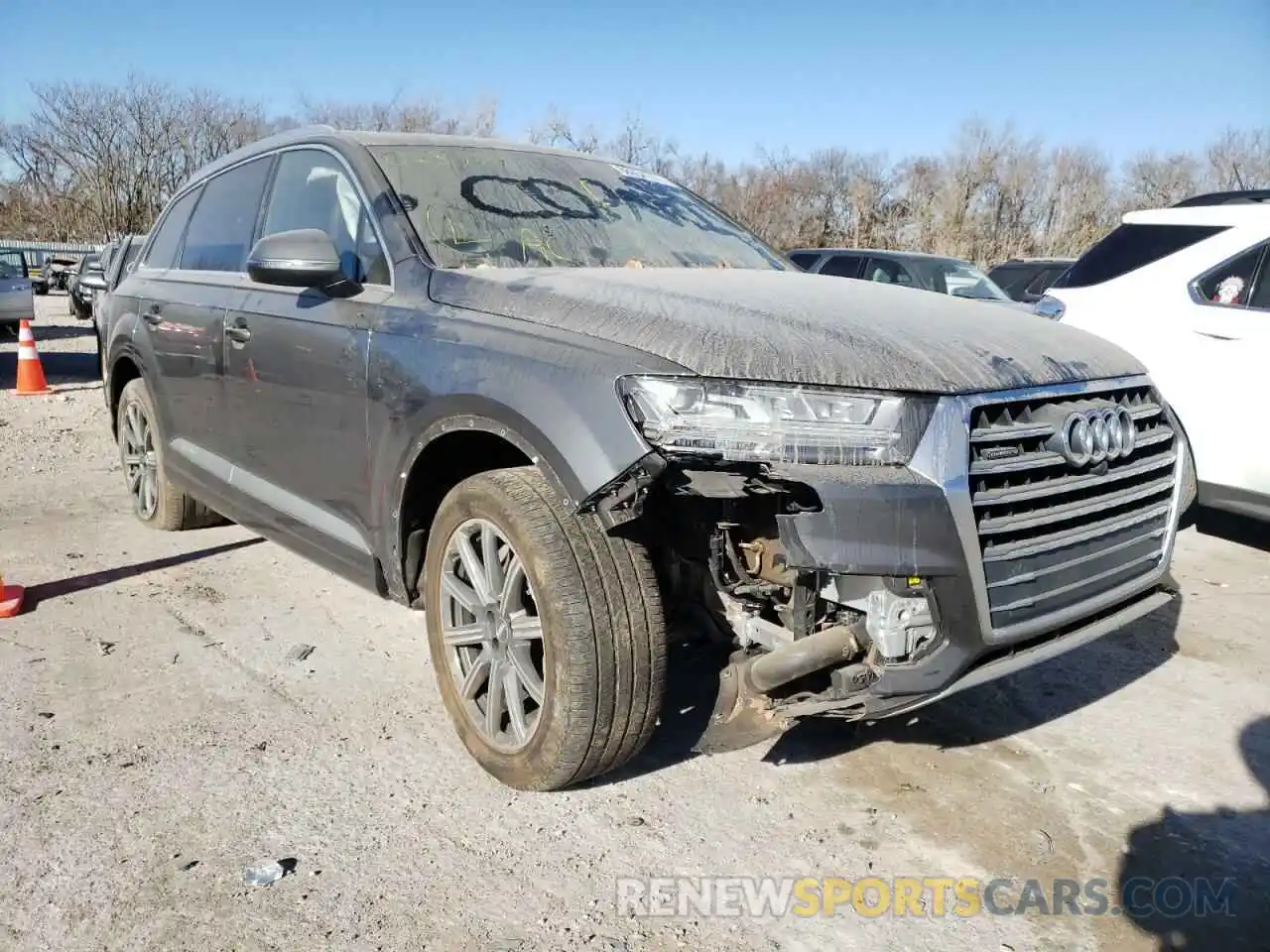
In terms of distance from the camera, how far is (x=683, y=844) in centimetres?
261

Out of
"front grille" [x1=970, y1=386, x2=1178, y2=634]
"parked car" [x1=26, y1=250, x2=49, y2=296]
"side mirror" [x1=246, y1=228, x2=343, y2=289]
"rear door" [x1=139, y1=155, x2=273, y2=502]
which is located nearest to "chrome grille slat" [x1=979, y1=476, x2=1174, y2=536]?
"front grille" [x1=970, y1=386, x2=1178, y2=634]

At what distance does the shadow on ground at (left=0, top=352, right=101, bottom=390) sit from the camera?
Answer: 35.7 ft

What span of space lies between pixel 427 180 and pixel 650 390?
1561 millimetres

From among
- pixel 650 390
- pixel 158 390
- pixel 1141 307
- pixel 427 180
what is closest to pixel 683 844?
pixel 650 390

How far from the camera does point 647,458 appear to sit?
88.4 inches

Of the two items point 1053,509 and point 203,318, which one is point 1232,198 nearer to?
point 1053,509

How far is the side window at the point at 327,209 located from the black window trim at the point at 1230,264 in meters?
4.34

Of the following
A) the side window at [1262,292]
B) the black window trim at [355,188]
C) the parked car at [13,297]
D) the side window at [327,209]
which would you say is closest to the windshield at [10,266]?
the parked car at [13,297]

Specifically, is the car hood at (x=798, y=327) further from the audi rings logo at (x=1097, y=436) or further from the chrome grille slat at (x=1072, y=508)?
the chrome grille slat at (x=1072, y=508)

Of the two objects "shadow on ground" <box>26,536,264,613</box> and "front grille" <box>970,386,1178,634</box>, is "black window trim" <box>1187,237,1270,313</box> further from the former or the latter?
"shadow on ground" <box>26,536,264,613</box>

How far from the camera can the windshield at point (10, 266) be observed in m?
14.5

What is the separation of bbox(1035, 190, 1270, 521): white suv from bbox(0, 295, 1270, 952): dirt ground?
106 centimetres

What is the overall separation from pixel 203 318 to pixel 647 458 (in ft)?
8.78

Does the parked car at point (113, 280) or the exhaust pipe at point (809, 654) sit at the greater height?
the parked car at point (113, 280)
